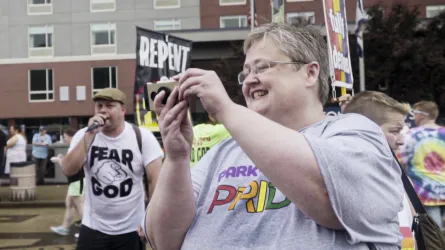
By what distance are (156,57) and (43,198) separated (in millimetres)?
7487

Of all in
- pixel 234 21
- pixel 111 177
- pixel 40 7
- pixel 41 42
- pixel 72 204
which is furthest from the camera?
pixel 40 7

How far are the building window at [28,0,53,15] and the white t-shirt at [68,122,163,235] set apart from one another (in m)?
32.5

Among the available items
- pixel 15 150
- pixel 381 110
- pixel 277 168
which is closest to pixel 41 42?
pixel 15 150

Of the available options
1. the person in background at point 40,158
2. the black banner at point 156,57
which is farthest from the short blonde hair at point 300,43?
the person in background at point 40,158

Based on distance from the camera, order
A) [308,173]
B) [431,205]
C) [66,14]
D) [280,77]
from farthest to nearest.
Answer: [66,14], [431,205], [280,77], [308,173]

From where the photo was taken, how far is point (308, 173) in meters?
1.37

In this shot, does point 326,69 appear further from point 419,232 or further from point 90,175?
point 90,175

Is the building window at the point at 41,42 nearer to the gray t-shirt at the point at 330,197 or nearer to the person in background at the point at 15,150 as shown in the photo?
the person in background at the point at 15,150

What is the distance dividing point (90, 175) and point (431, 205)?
3539 millimetres

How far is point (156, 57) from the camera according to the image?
8320 mm

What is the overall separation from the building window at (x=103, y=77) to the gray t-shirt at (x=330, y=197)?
32.9 m

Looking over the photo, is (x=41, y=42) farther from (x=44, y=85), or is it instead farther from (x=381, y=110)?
(x=381, y=110)

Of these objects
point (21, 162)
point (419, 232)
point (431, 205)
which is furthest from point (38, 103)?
point (419, 232)

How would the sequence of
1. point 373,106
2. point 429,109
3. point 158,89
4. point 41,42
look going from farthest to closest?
point 41,42
point 429,109
point 373,106
point 158,89
